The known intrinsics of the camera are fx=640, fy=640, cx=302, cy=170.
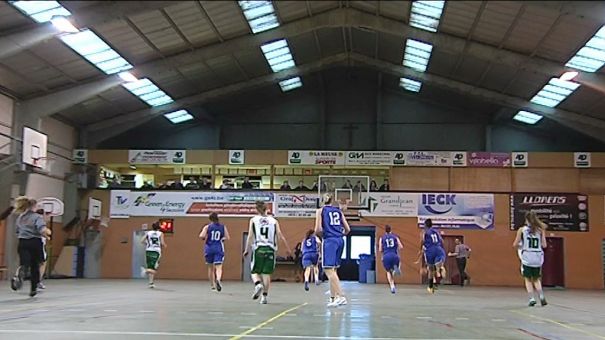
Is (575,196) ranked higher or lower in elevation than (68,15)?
lower

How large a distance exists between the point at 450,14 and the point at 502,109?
13212mm

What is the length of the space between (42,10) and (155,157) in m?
13.9

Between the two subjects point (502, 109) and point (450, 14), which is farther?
point (502, 109)

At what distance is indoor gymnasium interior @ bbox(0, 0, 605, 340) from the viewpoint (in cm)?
2273

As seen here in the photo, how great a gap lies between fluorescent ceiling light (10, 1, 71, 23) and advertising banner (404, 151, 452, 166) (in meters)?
18.4

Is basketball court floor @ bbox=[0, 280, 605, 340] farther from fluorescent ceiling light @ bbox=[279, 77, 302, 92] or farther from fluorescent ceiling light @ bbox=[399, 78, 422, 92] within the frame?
fluorescent ceiling light @ bbox=[279, 77, 302, 92]

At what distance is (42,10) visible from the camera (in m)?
20.6

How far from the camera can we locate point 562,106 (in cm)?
3083

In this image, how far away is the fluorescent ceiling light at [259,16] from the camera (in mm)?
23308

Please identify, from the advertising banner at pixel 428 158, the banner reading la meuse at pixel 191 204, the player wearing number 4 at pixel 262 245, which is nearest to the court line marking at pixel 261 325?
the player wearing number 4 at pixel 262 245

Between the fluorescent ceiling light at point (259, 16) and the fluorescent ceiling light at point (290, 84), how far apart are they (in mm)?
9165

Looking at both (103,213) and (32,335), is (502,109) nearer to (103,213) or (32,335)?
(103,213)

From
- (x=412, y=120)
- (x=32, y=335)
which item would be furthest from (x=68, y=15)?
(x=412, y=120)

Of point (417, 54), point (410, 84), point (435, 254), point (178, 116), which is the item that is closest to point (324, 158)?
point (410, 84)
